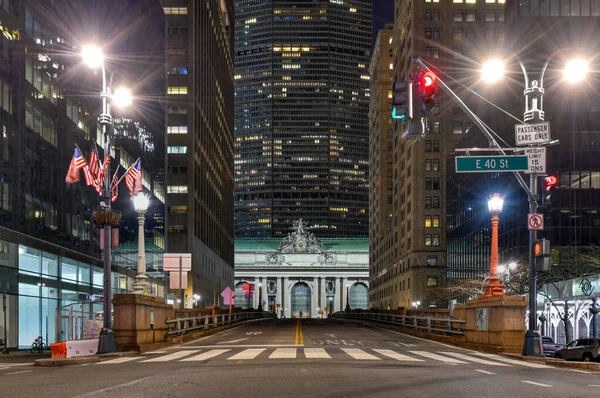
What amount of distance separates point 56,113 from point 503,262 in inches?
1786

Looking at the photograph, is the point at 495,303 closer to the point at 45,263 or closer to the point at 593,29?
the point at 45,263

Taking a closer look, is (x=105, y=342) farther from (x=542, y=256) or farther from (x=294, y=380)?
(x=542, y=256)

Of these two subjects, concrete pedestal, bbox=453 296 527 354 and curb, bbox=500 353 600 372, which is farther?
concrete pedestal, bbox=453 296 527 354

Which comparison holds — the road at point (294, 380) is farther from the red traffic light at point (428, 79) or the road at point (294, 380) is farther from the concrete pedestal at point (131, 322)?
the red traffic light at point (428, 79)


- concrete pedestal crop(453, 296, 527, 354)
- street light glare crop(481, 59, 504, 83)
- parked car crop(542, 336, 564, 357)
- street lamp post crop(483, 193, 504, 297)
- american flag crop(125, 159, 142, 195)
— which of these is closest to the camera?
street light glare crop(481, 59, 504, 83)

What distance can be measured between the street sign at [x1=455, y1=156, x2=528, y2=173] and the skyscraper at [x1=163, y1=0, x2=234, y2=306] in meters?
67.8

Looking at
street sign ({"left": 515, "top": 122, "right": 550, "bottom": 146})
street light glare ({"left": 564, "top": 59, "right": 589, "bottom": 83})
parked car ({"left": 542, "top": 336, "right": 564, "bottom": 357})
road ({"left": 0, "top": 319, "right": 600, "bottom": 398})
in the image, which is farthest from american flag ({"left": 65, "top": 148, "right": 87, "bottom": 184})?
parked car ({"left": 542, "top": 336, "right": 564, "bottom": 357})

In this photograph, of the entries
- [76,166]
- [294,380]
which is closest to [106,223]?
[76,166]

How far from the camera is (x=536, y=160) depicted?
23.9 metres

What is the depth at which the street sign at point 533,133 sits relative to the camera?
78.4 feet

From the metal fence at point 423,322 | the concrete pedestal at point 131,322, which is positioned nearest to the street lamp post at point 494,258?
the metal fence at point 423,322

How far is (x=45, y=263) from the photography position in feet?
145

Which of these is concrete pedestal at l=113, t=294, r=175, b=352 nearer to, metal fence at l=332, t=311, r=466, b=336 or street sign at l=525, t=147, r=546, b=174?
metal fence at l=332, t=311, r=466, b=336

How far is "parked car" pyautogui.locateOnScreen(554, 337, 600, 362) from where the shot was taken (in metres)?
26.7
